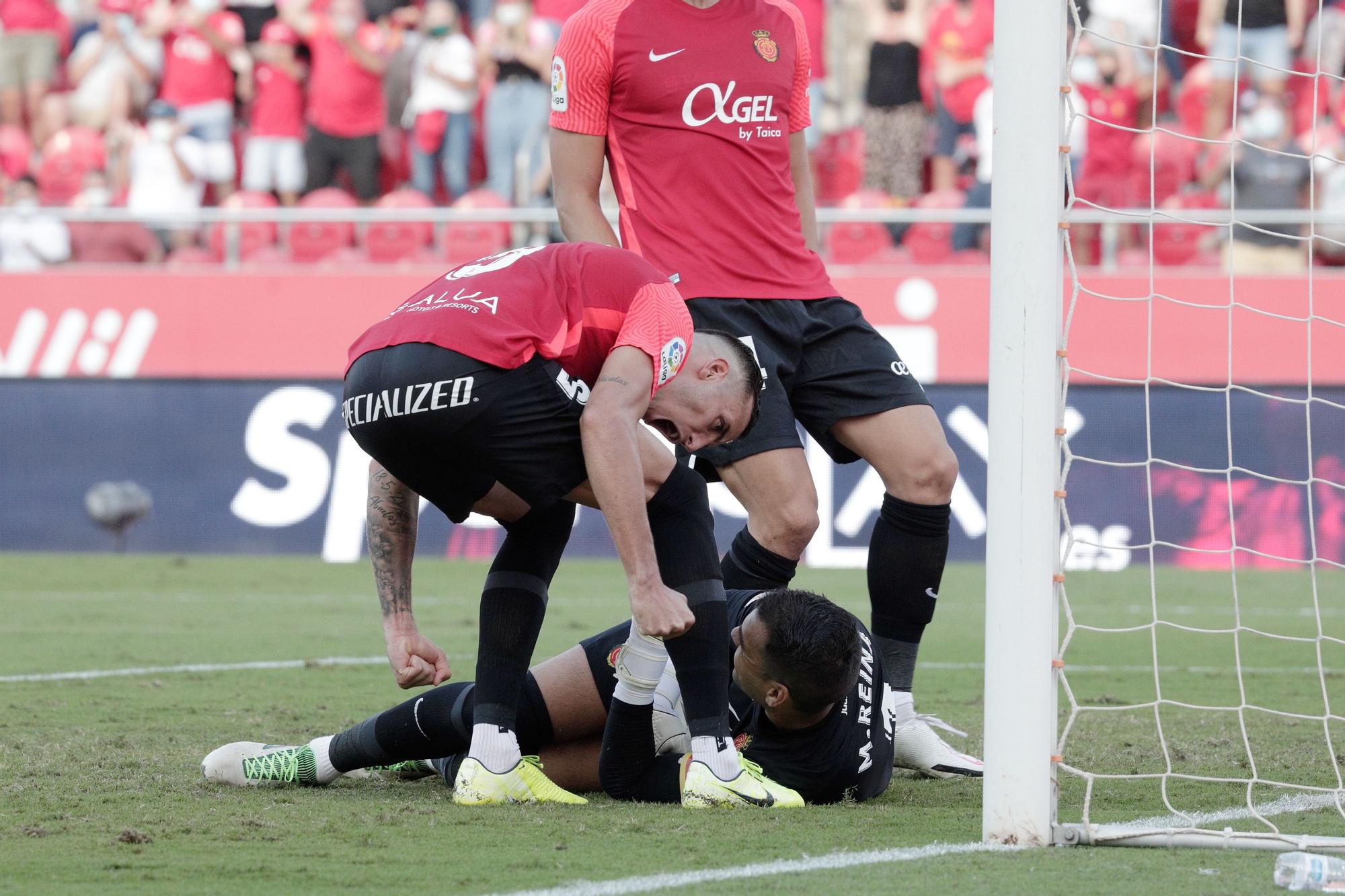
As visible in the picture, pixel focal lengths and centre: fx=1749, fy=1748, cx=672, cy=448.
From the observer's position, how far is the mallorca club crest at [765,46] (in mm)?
4355

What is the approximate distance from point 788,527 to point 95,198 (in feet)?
31.3

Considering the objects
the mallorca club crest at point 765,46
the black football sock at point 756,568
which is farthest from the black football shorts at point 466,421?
the mallorca club crest at point 765,46

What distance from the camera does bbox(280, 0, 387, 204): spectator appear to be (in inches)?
482

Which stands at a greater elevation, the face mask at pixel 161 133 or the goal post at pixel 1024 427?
the face mask at pixel 161 133

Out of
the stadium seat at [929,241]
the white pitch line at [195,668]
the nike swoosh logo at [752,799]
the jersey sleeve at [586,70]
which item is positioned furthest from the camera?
the stadium seat at [929,241]

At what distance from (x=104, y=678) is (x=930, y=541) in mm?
2793

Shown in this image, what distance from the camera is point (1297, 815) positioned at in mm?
3275

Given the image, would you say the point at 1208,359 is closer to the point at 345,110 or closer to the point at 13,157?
the point at 345,110

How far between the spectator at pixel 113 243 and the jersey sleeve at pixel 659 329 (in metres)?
8.49

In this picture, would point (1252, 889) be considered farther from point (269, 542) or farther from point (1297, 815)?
point (269, 542)

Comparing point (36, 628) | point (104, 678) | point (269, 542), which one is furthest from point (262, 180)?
point (104, 678)

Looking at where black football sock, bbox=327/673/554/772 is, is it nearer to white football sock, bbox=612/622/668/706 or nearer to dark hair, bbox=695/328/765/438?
white football sock, bbox=612/622/668/706

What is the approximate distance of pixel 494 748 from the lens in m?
3.45

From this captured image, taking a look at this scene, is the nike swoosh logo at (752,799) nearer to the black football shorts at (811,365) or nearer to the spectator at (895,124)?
the black football shorts at (811,365)
